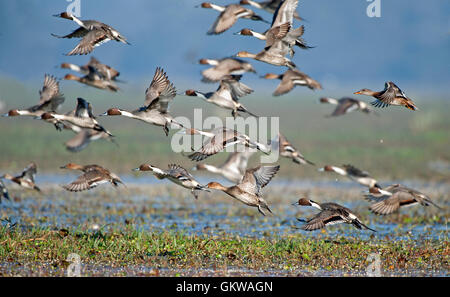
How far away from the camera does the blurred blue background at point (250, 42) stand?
101688 mm

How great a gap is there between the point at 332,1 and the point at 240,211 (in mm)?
113651

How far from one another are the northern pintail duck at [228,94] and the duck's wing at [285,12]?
4.23ft

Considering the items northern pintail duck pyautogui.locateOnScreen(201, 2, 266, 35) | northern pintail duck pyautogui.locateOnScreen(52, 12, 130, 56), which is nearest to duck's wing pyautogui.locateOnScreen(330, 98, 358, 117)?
northern pintail duck pyautogui.locateOnScreen(201, 2, 266, 35)

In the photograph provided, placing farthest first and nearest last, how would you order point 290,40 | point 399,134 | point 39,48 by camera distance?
point 39,48 < point 399,134 < point 290,40

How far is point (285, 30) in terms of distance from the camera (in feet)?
41.9

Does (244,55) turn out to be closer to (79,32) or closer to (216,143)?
(216,143)

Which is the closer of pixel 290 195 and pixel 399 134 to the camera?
pixel 290 195

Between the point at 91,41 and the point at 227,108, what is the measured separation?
104 inches

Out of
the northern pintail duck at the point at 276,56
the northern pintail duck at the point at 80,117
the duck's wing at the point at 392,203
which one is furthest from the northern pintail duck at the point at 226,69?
the duck's wing at the point at 392,203

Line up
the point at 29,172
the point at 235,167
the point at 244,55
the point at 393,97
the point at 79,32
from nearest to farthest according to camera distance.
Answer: the point at 393,97
the point at 79,32
the point at 244,55
the point at 29,172
the point at 235,167

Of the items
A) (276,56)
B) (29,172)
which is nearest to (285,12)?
(276,56)

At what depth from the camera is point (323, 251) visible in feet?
37.1

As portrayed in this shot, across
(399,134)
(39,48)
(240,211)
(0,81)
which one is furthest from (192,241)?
(39,48)
